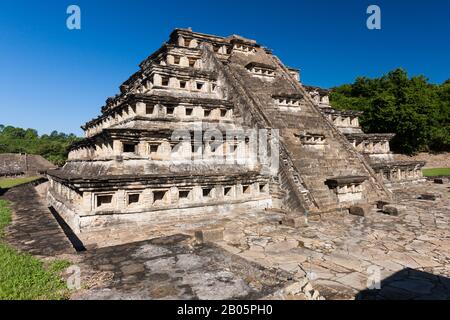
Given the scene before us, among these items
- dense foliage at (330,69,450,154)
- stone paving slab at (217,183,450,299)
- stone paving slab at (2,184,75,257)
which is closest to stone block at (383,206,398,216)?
stone paving slab at (217,183,450,299)

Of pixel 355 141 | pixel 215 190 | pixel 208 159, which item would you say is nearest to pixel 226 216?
pixel 215 190

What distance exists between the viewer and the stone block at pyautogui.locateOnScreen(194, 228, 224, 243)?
778cm

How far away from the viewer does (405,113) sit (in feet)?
115

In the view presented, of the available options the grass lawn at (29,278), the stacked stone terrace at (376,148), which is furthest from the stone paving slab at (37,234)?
the stacked stone terrace at (376,148)

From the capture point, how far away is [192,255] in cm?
593

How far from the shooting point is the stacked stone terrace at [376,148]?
20562mm

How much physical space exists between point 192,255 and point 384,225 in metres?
8.11

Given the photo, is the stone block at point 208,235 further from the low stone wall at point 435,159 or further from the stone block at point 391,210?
the low stone wall at point 435,159

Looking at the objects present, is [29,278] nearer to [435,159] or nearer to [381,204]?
[381,204]

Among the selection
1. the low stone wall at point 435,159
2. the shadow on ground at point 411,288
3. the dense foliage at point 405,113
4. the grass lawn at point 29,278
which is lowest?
the shadow on ground at point 411,288

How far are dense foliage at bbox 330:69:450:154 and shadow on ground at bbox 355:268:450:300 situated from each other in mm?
35256

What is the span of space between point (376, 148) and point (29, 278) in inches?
918

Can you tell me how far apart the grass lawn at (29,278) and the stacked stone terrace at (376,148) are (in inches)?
766
